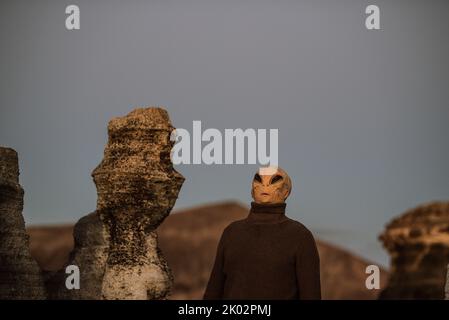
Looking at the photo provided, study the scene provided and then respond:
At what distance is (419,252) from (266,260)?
42.1m

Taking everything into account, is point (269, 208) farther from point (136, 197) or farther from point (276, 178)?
point (136, 197)

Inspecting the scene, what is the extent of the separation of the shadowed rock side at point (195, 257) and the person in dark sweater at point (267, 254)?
47.3 m

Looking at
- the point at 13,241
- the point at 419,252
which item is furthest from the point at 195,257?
the point at 13,241

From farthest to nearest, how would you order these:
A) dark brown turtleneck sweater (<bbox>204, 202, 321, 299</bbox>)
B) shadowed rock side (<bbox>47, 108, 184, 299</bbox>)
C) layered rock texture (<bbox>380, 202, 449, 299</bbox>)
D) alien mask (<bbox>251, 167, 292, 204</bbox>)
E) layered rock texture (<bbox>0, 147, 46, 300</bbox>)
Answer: layered rock texture (<bbox>380, 202, 449, 299</bbox>) → layered rock texture (<bbox>0, 147, 46, 300</bbox>) → shadowed rock side (<bbox>47, 108, 184, 299</bbox>) → alien mask (<bbox>251, 167, 292, 204</bbox>) → dark brown turtleneck sweater (<bbox>204, 202, 321, 299</bbox>)

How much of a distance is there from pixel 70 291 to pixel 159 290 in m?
4.64

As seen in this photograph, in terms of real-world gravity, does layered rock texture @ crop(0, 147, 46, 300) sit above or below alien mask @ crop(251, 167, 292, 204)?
below

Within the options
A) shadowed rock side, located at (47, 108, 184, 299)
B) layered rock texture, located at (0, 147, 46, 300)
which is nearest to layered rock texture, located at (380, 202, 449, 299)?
layered rock texture, located at (0, 147, 46, 300)

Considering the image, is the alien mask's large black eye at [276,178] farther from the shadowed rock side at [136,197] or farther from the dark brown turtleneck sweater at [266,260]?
the shadowed rock side at [136,197]

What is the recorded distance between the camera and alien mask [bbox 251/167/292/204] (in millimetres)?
9727

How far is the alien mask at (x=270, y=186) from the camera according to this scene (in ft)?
31.9

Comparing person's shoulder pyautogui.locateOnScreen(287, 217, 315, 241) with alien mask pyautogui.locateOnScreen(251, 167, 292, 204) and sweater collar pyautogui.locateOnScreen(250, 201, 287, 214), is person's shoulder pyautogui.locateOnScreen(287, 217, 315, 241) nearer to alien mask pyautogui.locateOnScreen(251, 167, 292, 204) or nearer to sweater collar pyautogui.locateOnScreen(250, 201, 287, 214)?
sweater collar pyautogui.locateOnScreen(250, 201, 287, 214)

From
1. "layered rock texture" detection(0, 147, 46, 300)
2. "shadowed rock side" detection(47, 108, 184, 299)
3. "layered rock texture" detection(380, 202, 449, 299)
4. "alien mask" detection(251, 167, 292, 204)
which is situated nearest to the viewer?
"alien mask" detection(251, 167, 292, 204)

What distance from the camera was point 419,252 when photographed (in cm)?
5050

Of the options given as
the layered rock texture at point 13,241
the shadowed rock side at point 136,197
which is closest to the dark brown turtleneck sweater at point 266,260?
the shadowed rock side at point 136,197
